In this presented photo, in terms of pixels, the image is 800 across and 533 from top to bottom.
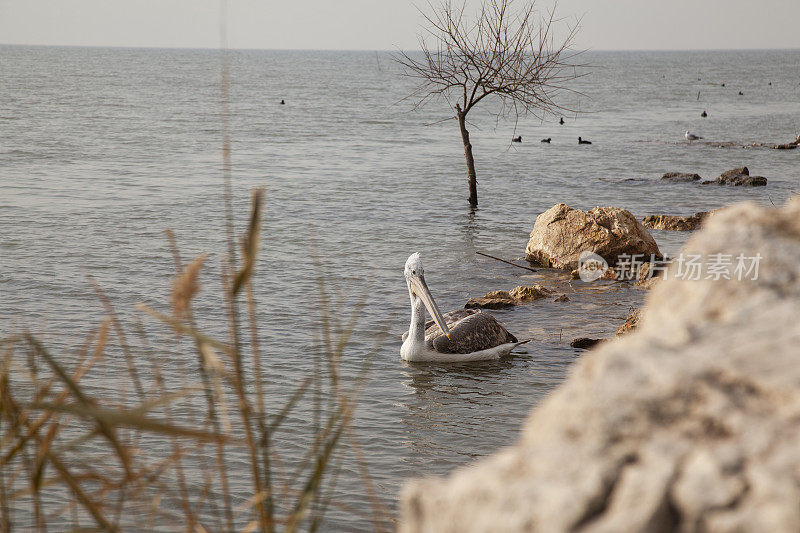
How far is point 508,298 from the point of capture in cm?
1137

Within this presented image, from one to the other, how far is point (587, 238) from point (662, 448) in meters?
12.4

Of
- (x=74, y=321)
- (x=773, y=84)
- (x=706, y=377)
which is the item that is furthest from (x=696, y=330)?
(x=773, y=84)

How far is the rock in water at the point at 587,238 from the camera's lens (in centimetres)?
1323

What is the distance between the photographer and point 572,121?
47.6 m

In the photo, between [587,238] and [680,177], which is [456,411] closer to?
[587,238]

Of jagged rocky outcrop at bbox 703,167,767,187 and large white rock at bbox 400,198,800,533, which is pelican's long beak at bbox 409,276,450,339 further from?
jagged rocky outcrop at bbox 703,167,767,187

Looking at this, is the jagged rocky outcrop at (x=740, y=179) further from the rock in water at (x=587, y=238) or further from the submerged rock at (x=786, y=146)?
the rock in water at (x=587, y=238)

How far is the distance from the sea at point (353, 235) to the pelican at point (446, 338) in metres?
0.15

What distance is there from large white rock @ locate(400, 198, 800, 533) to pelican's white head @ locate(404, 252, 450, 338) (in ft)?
25.3

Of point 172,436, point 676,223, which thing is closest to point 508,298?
point 676,223

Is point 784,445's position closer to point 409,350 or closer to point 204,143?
point 409,350

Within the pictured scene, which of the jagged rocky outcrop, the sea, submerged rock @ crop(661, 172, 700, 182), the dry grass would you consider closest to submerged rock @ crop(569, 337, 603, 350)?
the sea

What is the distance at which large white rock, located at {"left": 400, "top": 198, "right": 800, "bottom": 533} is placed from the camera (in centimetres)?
111

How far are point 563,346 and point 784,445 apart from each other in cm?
860
